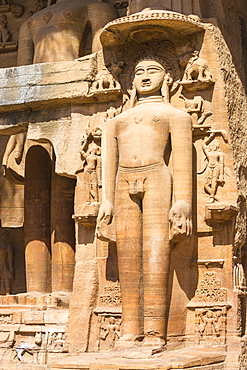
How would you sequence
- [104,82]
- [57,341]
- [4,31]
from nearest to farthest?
[104,82] < [57,341] < [4,31]

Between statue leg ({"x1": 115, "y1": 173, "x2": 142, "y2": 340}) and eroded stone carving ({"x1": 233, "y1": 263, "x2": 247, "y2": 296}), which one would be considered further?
eroded stone carving ({"x1": 233, "y1": 263, "x2": 247, "y2": 296})

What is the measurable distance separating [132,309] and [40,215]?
3364 millimetres

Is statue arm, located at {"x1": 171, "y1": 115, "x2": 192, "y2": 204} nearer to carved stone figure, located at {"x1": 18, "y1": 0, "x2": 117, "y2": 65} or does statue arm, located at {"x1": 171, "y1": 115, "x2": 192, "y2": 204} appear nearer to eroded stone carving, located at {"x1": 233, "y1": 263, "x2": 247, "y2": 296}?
eroded stone carving, located at {"x1": 233, "y1": 263, "x2": 247, "y2": 296}

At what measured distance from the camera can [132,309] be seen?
11.4 meters

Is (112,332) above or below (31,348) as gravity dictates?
above

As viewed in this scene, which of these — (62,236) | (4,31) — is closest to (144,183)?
(62,236)

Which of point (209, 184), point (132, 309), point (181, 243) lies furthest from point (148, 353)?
point (209, 184)

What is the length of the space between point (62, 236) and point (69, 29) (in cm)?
312

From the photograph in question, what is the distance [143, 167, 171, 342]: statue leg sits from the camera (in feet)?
36.9

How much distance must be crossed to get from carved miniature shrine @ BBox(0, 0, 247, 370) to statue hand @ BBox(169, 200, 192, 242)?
0.6 inches

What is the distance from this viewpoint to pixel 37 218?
14.3m

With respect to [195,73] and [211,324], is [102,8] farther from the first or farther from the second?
[211,324]

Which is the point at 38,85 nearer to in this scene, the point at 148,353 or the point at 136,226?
the point at 136,226

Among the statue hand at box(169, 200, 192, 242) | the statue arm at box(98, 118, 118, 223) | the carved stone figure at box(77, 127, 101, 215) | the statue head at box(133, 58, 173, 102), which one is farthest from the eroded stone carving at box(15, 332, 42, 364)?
the statue head at box(133, 58, 173, 102)
